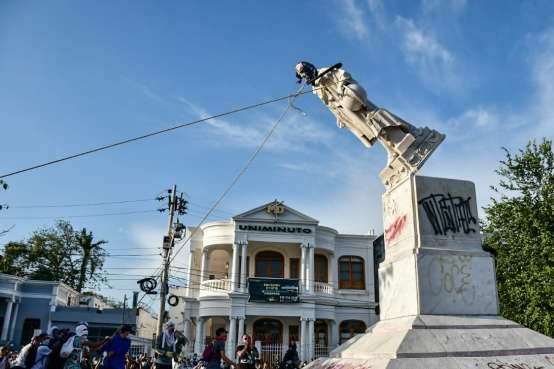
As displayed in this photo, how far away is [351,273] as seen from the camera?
32.6 metres

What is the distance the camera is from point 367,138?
8.07 m

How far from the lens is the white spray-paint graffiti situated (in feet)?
20.3

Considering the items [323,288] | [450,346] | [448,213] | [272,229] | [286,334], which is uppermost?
[272,229]

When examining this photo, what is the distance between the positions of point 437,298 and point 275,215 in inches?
969

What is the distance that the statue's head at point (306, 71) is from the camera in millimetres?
8422

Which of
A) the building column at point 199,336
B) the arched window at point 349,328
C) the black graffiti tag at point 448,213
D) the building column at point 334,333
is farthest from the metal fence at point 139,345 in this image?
the black graffiti tag at point 448,213

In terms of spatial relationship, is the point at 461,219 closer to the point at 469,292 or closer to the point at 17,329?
the point at 469,292

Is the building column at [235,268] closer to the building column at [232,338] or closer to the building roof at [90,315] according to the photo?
the building column at [232,338]

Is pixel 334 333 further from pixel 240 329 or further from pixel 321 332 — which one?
pixel 240 329

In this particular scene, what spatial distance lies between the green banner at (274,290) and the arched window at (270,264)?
240 centimetres

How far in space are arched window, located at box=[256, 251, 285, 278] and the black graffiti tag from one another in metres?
25.7

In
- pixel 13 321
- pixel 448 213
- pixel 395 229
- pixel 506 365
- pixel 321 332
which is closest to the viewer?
pixel 506 365

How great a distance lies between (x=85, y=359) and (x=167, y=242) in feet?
38.6

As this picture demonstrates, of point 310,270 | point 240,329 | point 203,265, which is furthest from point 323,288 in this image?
point 203,265
